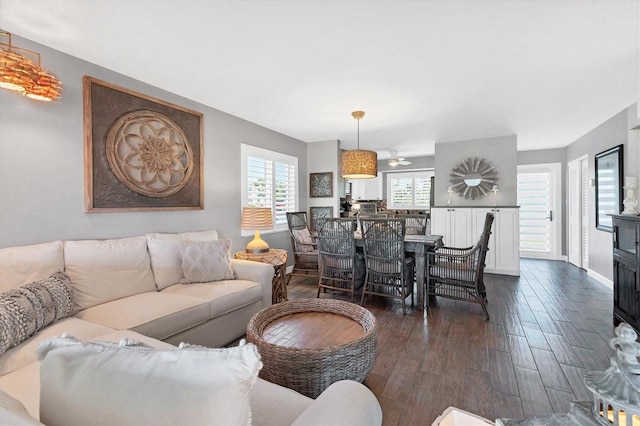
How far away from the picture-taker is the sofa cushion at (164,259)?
109 inches

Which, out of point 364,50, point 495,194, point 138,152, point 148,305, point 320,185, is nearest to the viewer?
point 148,305

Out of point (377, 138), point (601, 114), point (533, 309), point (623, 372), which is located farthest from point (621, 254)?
point (377, 138)

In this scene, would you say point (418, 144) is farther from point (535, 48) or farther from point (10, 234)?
point (10, 234)

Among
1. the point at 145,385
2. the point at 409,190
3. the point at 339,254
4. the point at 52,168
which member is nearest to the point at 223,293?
the point at 339,254

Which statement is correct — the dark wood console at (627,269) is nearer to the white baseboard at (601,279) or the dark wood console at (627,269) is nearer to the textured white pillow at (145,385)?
the white baseboard at (601,279)

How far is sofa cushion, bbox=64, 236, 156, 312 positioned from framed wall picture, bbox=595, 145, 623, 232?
5553 millimetres

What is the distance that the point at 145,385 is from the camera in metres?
0.62

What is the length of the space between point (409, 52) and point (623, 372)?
2442 mm

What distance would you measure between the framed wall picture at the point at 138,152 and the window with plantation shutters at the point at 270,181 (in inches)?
32.7

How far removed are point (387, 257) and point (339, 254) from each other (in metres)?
0.62

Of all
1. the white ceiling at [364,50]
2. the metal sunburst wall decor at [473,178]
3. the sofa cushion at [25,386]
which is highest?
the white ceiling at [364,50]

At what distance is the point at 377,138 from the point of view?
555 centimetres

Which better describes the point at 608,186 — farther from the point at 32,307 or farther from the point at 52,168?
the point at 52,168

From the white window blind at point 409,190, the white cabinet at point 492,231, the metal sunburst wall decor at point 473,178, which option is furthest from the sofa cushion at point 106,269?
the white window blind at point 409,190
